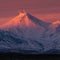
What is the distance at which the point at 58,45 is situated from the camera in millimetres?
14781

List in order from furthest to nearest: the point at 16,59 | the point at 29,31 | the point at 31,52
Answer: the point at 29,31 < the point at 31,52 < the point at 16,59

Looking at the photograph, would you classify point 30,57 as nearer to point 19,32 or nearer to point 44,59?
point 44,59

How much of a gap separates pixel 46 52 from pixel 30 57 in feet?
4.32

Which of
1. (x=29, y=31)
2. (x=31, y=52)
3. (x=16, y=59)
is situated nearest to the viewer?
(x=16, y=59)

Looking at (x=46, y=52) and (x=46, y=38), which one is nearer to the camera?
(x=46, y=52)

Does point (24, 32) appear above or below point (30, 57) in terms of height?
above

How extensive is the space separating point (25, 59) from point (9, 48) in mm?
1264

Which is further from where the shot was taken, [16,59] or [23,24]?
[23,24]

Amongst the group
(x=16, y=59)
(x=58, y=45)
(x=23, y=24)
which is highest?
(x=23, y=24)

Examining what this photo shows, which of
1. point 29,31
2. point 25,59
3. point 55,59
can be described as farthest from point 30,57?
point 29,31

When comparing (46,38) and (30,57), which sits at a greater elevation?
(46,38)

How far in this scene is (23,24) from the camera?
52.6 feet

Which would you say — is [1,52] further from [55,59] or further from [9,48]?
[55,59]

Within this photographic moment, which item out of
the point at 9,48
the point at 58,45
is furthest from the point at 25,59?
the point at 58,45
